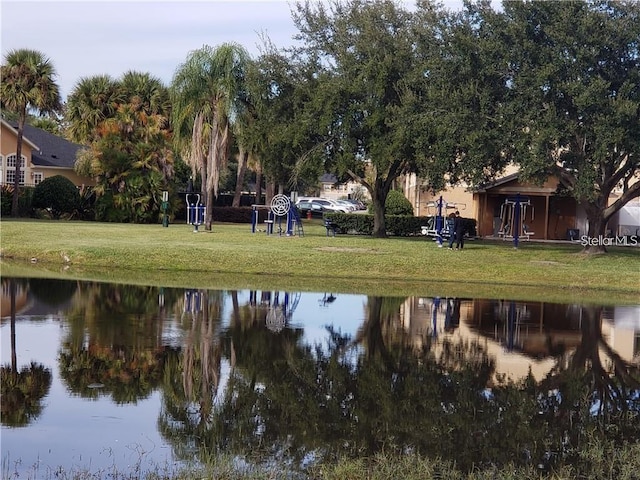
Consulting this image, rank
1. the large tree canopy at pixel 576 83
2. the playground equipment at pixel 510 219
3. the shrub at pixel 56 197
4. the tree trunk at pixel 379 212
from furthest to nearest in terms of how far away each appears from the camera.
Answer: the shrub at pixel 56 197 → the playground equipment at pixel 510 219 → the tree trunk at pixel 379 212 → the large tree canopy at pixel 576 83

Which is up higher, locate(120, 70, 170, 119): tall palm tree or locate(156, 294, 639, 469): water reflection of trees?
locate(120, 70, 170, 119): tall palm tree

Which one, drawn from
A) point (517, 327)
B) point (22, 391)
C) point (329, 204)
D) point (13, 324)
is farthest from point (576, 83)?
point (329, 204)

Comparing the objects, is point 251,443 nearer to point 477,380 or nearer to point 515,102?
point 477,380

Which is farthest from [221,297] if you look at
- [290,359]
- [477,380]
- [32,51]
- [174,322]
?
[32,51]

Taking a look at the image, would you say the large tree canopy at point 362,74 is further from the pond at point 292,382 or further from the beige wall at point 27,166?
the beige wall at point 27,166

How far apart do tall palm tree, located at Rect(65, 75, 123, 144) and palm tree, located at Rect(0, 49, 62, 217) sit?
4.48 meters

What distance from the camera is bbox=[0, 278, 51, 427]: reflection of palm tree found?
395 inches

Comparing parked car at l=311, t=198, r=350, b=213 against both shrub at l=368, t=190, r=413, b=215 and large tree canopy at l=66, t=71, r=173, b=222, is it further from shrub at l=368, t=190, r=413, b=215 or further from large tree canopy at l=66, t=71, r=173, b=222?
shrub at l=368, t=190, r=413, b=215

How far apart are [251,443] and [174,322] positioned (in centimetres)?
814

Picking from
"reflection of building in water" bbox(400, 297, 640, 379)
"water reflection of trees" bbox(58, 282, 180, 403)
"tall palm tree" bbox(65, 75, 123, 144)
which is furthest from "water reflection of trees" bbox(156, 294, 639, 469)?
"tall palm tree" bbox(65, 75, 123, 144)

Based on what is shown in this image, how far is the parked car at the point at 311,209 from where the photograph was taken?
70.5 m

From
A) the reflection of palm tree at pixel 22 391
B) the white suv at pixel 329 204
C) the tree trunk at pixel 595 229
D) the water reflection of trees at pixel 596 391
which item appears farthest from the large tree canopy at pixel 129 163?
the reflection of palm tree at pixel 22 391

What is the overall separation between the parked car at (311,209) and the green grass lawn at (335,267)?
35.6 meters

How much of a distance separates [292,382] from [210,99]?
1153 inches
